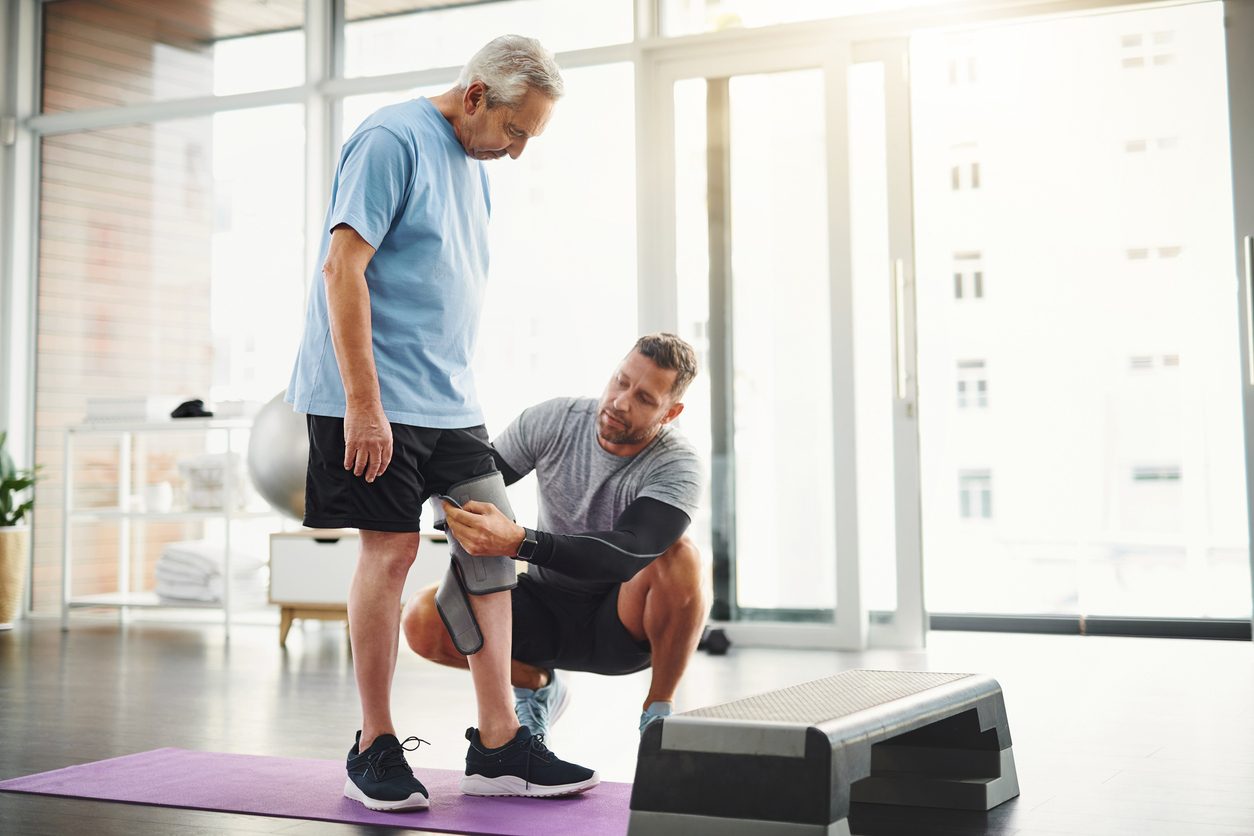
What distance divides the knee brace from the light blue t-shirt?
0.10m

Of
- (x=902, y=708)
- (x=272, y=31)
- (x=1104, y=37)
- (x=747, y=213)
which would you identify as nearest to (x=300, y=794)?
(x=902, y=708)

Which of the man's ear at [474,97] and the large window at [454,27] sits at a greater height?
the large window at [454,27]

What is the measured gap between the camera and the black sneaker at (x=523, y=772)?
1868mm

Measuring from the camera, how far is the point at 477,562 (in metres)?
1.84

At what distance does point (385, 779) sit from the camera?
1797mm

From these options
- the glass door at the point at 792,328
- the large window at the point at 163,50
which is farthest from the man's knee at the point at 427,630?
the large window at the point at 163,50

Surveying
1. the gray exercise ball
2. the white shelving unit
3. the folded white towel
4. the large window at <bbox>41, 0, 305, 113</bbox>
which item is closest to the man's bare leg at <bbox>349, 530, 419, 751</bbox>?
the gray exercise ball

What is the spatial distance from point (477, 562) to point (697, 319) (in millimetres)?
2635

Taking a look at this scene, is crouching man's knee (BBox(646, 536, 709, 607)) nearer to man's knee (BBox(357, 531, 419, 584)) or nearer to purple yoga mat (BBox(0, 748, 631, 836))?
purple yoga mat (BBox(0, 748, 631, 836))

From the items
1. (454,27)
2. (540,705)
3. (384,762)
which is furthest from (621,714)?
(454,27)

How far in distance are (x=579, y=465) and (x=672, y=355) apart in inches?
11.1

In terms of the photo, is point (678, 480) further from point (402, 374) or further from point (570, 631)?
point (402, 374)

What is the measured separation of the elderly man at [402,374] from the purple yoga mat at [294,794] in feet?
0.14

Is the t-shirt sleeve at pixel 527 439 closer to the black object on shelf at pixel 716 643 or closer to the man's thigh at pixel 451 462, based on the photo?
the man's thigh at pixel 451 462
